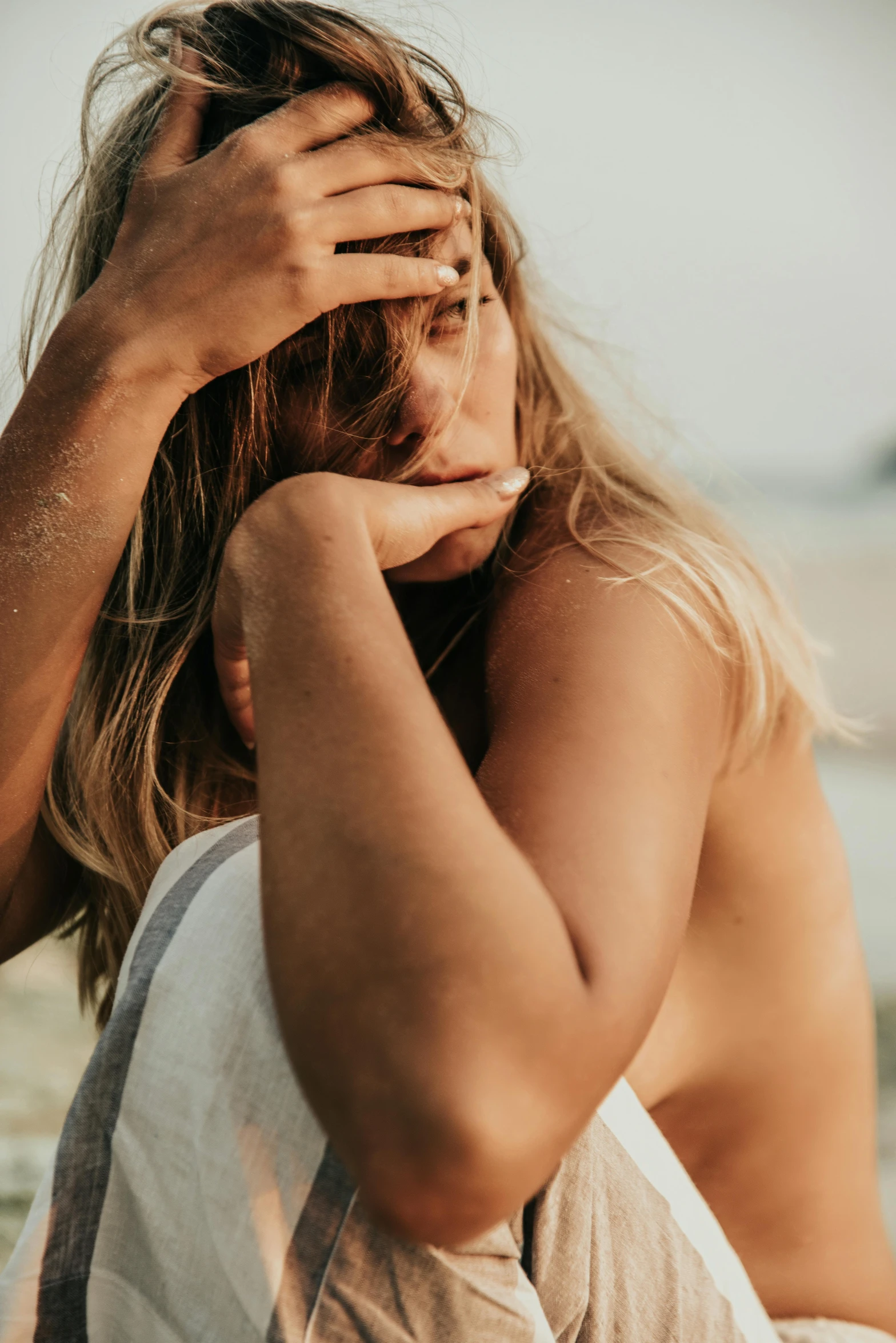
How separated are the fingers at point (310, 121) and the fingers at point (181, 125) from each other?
108 millimetres

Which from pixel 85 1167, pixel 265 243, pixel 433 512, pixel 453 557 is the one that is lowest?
pixel 85 1167

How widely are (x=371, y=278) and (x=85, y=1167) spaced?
0.91 m

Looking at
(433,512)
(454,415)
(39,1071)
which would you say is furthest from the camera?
(39,1071)

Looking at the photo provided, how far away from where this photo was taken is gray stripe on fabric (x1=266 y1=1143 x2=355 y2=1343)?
0.83 meters

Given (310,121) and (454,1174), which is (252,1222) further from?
(310,121)

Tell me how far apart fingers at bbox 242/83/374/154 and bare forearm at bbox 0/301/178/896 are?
10.5 inches

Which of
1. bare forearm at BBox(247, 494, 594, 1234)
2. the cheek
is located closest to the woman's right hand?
the cheek

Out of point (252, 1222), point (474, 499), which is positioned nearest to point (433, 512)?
point (474, 499)

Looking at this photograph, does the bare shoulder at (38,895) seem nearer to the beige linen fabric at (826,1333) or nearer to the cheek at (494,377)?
the cheek at (494,377)

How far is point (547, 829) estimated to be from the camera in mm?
840

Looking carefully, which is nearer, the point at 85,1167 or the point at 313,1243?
the point at 313,1243

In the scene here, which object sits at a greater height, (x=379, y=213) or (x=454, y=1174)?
(x=379, y=213)

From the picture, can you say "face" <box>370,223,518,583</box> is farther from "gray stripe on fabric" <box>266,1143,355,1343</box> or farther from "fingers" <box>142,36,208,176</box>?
"gray stripe on fabric" <box>266,1143,355,1343</box>

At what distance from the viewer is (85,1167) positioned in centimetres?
94
